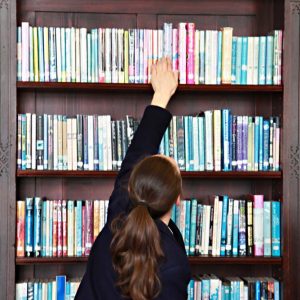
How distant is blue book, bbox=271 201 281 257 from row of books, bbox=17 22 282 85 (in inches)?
23.6

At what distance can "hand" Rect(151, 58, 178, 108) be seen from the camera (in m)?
2.79

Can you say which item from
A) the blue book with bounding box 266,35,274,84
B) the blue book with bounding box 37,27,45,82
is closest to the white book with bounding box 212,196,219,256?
the blue book with bounding box 266,35,274,84

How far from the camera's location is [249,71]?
309cm

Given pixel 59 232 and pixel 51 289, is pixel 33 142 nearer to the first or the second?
pixel 59 232

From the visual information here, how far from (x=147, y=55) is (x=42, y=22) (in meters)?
0.58

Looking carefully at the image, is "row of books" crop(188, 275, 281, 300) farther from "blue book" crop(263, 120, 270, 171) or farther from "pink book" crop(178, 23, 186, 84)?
"pink book" crop(178, 23, 186, 84)

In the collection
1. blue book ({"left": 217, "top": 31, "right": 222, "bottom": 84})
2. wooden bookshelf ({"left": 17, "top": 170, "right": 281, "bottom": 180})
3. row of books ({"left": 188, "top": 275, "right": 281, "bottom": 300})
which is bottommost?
row of books ({"left": 188, "top": 275, "right": 281, "bottom": 300})

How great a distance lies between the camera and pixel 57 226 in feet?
9.96

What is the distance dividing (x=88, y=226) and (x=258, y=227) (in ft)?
2.67

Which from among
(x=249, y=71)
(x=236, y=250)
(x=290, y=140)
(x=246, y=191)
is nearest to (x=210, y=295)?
(x=236, y=250)

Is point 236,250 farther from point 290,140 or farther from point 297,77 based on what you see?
point 297,77

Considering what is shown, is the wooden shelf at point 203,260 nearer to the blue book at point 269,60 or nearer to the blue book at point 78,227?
the blue book at point 78,227

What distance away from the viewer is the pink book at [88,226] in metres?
3.05

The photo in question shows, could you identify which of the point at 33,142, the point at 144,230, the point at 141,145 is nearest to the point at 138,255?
the point at 144,230
